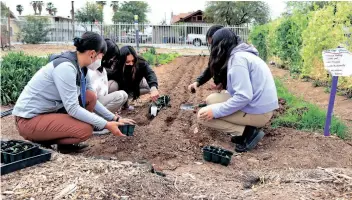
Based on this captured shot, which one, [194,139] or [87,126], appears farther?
[194,139]

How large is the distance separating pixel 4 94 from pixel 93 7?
46584mm

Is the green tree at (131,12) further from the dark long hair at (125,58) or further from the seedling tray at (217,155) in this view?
the seedling tray at (217,155)

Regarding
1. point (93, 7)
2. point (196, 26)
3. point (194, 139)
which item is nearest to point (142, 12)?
point (93, 7)

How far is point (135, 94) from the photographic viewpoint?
539 cm

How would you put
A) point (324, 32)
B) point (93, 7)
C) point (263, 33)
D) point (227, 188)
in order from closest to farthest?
point (227, 188), point (324, 32), point (263, 33), point (93, 7)

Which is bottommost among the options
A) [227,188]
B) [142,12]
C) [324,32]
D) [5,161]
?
[227,188]

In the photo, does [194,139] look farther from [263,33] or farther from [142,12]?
[142,12]

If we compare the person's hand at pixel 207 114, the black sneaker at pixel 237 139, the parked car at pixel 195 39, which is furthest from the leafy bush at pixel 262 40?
the person's hand at pixel 207 114

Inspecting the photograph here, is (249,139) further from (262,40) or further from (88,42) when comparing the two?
(262,40)

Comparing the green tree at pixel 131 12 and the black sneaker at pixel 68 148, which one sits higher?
the green tree at pixel 131 12

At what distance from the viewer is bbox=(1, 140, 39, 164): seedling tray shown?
285 cm

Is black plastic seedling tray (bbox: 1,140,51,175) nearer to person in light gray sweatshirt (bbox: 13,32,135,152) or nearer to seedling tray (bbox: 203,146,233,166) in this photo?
person in light gray sweatshirt (bbox: 13,32,135,152)

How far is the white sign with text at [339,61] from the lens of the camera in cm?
427

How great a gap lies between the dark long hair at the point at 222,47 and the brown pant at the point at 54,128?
4.83ft
